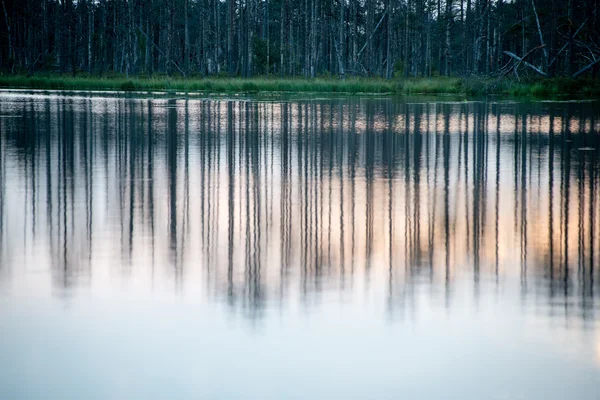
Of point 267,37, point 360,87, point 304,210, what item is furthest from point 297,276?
point 267,37

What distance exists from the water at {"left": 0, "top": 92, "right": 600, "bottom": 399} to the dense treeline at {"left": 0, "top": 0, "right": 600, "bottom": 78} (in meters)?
55.1

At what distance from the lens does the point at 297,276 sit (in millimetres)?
8141

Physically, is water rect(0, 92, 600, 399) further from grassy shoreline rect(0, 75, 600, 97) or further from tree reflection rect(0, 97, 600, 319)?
grassy shoreline rect(0, 75, 600, 97)

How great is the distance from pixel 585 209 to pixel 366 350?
645 centimetres

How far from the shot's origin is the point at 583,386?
18.2 ft

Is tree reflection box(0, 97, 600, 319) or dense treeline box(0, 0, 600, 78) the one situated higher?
dense treeline box(0, 0, 600, 78)

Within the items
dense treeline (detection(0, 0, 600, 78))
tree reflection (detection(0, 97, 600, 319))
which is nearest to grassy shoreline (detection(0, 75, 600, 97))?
dense treeline (detection(0, 0, 600, 78))

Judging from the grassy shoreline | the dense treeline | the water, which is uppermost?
the dense treeline

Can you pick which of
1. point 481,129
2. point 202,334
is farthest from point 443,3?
point 202,334

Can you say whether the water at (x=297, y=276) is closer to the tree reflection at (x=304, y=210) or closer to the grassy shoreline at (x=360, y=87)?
the tree reflection at (x=304, y=210)

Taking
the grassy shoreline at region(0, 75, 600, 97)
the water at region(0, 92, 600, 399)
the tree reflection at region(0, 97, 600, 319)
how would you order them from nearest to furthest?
the water at region(0, 92, 600, 399) < the tree reflection at region(0, 97, 600, 319) < the grassy shoreline at region(0, 75, 600, 97)

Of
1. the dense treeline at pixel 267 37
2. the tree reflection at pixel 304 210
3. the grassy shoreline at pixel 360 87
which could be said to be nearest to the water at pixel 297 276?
the tree reflection at pixel 304 210

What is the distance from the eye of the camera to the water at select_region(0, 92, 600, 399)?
5.72 metres

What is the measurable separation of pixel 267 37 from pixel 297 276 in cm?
7730
